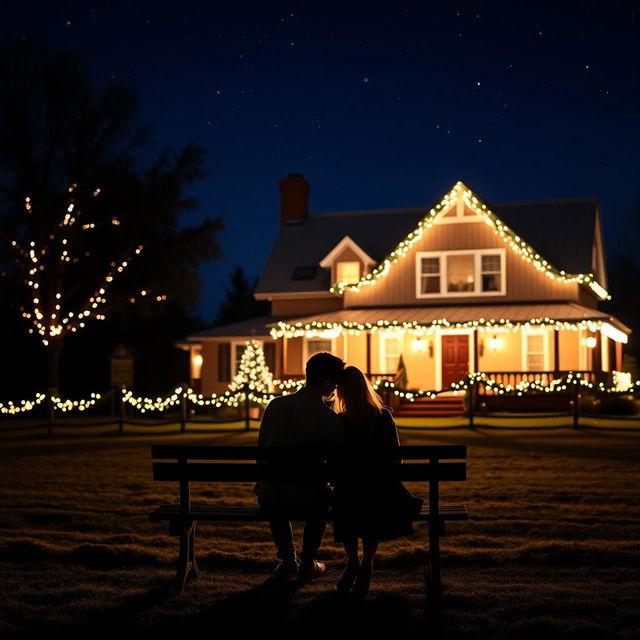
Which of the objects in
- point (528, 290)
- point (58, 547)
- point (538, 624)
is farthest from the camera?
point (528, 290)

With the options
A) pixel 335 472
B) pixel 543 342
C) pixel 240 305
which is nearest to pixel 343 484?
pixel 335 472

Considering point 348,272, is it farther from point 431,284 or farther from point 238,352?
point 238,352

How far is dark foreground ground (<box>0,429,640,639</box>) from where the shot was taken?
573cm

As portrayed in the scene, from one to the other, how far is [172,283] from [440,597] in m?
32.5

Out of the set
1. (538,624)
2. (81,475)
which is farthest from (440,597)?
(81,475)

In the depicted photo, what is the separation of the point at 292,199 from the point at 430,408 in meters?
13.4

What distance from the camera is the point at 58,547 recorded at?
859 centimetres

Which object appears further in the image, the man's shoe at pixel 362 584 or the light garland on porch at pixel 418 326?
the light garland on porch at pixel 418 326

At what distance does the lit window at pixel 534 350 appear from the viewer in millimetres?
28531

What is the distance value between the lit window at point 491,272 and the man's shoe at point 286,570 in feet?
75.6

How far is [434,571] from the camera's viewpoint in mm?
6469

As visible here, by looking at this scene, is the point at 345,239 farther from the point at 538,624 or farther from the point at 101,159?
the point at 538,624

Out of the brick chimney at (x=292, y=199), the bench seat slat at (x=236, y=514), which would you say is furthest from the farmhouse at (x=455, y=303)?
the bench seat slat at (x=236, y=514)

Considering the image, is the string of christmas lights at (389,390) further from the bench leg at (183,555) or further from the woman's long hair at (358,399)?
the woman's long hair at (358,399)
